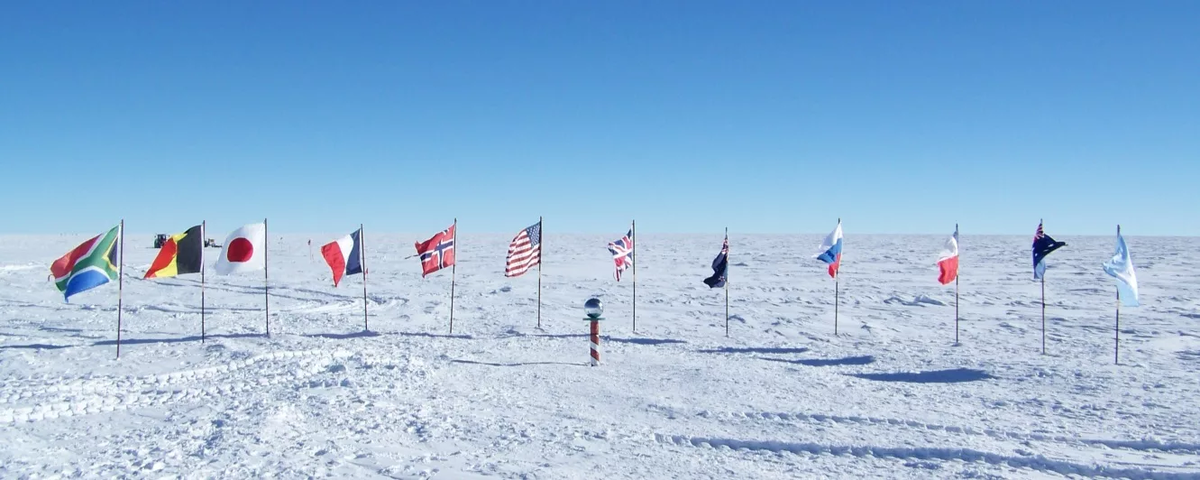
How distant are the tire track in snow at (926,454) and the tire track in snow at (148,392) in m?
6.10

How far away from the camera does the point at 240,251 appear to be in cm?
1441

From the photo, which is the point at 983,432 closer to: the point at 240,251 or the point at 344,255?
the point at 344,255

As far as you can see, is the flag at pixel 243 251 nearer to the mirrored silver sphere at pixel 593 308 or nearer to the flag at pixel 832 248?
the mirrored silver sphere at pixel 593 308

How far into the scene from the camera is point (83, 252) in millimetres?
12703

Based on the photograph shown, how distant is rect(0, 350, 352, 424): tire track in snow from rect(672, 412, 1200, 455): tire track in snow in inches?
249

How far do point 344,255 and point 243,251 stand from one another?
2.11 m

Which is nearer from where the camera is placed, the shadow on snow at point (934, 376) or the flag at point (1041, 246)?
the shadow on snow at point (934, 376)

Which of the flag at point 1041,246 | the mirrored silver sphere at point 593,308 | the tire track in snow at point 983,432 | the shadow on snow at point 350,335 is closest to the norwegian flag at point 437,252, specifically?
the shadow on snow at point 350,335

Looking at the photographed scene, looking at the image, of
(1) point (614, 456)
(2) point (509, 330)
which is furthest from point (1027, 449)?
(2) point (509, 330)

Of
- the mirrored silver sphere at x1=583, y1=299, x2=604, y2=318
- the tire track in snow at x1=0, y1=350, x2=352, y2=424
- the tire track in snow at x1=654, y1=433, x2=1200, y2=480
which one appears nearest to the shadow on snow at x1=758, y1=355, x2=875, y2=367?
the mirrored silver sphere at x1=583, y1=299, x2=604, y2=318

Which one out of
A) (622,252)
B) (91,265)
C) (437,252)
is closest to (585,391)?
(622,252)

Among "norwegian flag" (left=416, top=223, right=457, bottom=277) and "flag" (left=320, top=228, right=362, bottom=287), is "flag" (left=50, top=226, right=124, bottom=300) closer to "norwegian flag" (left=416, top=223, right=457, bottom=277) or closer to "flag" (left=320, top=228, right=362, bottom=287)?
"flag" (left=320, top=228, right=362, bottom=287)

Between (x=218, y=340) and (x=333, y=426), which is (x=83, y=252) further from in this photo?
(x=333, y=426)

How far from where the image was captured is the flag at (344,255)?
15.9 m
